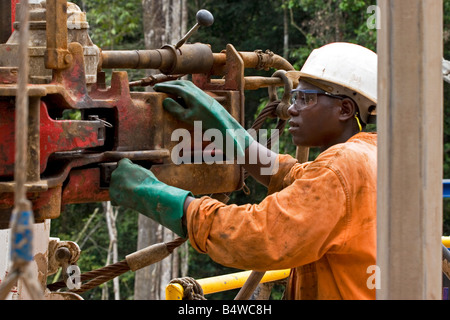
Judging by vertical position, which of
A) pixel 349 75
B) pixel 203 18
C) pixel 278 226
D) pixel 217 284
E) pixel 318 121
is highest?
pixel 203 18

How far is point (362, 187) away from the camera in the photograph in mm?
2598

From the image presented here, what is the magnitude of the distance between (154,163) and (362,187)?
2.37 feet

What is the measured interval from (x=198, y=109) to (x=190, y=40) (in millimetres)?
13905

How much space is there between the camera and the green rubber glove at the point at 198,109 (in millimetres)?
2811

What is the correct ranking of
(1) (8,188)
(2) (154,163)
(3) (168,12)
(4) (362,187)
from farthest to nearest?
(3) (168,12) < (2) (154,163) < (4) (362,187) < (1) (8,188)

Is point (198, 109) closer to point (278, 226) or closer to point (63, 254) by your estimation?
point (278, 226)

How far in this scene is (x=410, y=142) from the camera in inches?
71.8

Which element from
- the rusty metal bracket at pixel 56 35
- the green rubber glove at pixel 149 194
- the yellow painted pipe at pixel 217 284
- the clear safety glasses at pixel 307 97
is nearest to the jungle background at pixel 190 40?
the yellow painted pipe at pixel 217 284

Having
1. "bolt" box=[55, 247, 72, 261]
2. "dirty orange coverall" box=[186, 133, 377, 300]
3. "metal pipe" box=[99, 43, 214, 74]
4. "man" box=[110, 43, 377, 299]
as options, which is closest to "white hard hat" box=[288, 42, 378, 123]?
"man" box=[110, 43, 377, 299]

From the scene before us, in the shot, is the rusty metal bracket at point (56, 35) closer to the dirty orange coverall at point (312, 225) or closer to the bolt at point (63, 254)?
the dirty orange coverall at point (312, 225)

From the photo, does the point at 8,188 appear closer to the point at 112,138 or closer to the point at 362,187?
the point at 112,138

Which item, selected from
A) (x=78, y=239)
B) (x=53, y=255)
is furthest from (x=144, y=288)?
(x=53, y=255)

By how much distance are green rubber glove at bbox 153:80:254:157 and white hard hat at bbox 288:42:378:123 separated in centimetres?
36

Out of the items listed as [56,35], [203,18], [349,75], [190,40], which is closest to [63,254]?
[203,18]
